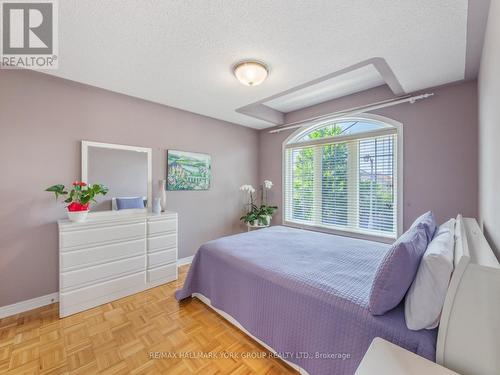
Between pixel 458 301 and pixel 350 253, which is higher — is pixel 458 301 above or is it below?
above

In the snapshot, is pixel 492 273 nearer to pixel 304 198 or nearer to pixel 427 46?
pixel 427 46

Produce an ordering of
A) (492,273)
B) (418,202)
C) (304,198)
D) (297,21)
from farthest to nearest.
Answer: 1. (304,198)
2. (418,202)
3. (297,21)
4. (492,273)

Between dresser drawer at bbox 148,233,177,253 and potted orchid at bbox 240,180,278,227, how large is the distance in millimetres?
1432

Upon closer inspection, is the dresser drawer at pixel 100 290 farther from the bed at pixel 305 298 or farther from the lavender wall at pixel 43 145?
the bed at pixel 305 298

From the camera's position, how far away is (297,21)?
153cm

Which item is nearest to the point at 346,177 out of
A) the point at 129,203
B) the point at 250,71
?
the point at 250,71

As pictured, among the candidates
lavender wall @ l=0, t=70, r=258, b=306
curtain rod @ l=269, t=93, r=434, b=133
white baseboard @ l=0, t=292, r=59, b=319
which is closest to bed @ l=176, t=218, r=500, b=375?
white baseboard @ l=0, t=292, r=59, b=319

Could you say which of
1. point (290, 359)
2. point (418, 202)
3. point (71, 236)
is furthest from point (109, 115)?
point (418, 202)

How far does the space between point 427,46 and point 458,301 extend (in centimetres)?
195

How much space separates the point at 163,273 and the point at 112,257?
0.65 m

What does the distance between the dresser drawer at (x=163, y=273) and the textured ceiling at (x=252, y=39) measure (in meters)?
2.20

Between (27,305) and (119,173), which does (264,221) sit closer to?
(119,173)

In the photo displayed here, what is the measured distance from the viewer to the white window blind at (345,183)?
9.42 feet

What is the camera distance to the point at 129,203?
9.21 ft
